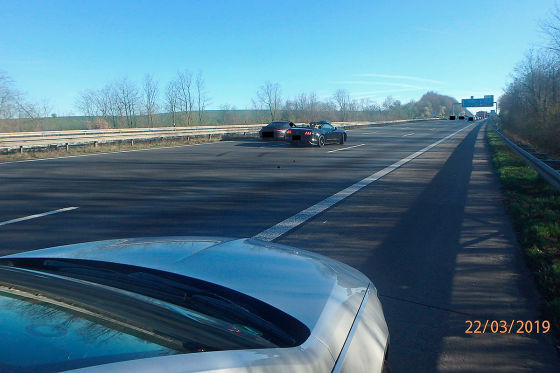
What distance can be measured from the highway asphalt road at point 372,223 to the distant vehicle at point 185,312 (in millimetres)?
1367

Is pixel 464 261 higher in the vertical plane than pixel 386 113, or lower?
lower

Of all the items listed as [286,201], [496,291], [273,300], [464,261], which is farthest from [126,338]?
[286,201]

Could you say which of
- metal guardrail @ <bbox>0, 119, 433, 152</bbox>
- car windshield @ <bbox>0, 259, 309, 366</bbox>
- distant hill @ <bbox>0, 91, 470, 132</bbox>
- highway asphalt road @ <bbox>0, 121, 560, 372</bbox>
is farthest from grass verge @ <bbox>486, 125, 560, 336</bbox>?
distant hill @ <bbox>0, 91, 470, 132</bbox>

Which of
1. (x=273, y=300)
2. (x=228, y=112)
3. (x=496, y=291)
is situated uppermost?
(x=228, y=112)

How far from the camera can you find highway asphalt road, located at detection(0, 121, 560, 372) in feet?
12.2

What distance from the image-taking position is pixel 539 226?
6789mm

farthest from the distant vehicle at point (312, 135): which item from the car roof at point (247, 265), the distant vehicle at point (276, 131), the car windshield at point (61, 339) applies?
the car windshield at point (61, 339)

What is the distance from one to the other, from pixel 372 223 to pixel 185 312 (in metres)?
5.91

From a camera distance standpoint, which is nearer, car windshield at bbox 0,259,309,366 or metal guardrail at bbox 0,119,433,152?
car windshield at bbox 0,259,309,366

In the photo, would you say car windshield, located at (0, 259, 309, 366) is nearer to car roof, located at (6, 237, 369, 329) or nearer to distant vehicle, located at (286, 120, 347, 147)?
car roof, located at (6, 237, 369, 329)

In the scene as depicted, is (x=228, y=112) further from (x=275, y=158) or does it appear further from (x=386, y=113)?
(x=386, y=113)

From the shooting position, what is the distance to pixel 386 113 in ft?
407

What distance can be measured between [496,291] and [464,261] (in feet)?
3.07

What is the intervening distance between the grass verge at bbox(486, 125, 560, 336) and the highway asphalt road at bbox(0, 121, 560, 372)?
16 cm
